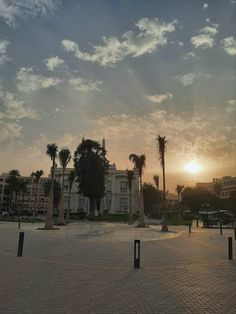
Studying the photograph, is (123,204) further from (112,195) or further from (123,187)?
(123,187)

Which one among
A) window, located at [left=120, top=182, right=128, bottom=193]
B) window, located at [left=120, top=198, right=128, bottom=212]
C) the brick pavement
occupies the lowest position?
the brick pavement

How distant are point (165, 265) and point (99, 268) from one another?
101 inches

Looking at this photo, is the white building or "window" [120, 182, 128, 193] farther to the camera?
"window" [120, 182, 128, 193]

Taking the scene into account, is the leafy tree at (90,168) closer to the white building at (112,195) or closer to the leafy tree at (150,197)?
the leafy tree at (150,197)

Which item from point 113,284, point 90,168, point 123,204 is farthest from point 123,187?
point 113,284

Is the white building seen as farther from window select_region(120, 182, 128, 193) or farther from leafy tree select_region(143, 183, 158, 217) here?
leafy tree select_region(143, 183, 158, 217)

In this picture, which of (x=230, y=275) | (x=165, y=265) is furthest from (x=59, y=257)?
(x=230, y=275)

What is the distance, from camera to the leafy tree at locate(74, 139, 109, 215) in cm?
7488

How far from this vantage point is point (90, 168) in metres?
74.7

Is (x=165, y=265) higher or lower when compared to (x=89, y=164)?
lower

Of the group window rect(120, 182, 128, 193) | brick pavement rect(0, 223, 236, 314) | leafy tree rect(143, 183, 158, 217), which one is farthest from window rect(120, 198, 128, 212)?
brick pavement rect(0, 223, 236, 314)

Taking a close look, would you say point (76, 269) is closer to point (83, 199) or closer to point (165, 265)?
point (165, 265)

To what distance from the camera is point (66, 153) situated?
44.1 m

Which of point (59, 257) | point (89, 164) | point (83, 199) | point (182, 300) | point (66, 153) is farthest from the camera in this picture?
point (83, 199)
